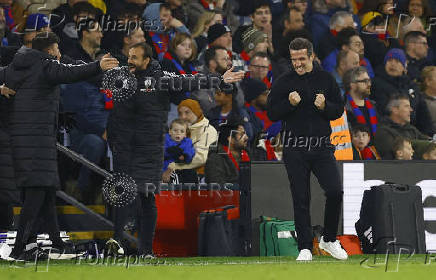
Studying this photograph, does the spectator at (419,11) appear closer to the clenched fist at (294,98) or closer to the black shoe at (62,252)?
the clenched fist at (294,98)

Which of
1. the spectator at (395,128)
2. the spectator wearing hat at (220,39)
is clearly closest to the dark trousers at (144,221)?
the spectator wearing hat at (220,39)

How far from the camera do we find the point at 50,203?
773cm

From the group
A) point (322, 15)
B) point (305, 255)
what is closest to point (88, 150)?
point (305, 255)

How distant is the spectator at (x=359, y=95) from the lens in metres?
11.4

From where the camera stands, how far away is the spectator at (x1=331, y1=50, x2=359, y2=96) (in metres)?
11.7

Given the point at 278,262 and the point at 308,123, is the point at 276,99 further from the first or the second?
the point at 278,262

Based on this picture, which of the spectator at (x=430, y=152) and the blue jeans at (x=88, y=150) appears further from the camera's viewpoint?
the spectator at (x=430, y=152)

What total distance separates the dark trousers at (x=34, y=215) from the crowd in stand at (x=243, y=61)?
1.90 m

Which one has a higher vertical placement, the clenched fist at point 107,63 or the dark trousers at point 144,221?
the clenched fist at point 107,63

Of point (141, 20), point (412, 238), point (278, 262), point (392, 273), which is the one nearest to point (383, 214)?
point (412, 238)

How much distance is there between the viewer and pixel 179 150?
10188 mm

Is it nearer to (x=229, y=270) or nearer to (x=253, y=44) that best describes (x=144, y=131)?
(x=229, y=270)

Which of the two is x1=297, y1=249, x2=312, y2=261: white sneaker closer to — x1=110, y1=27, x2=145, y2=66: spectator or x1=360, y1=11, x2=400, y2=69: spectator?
x1=110, y1=27, x2=145, y2=66: spectator

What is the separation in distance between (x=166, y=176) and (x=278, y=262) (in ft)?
8.86
